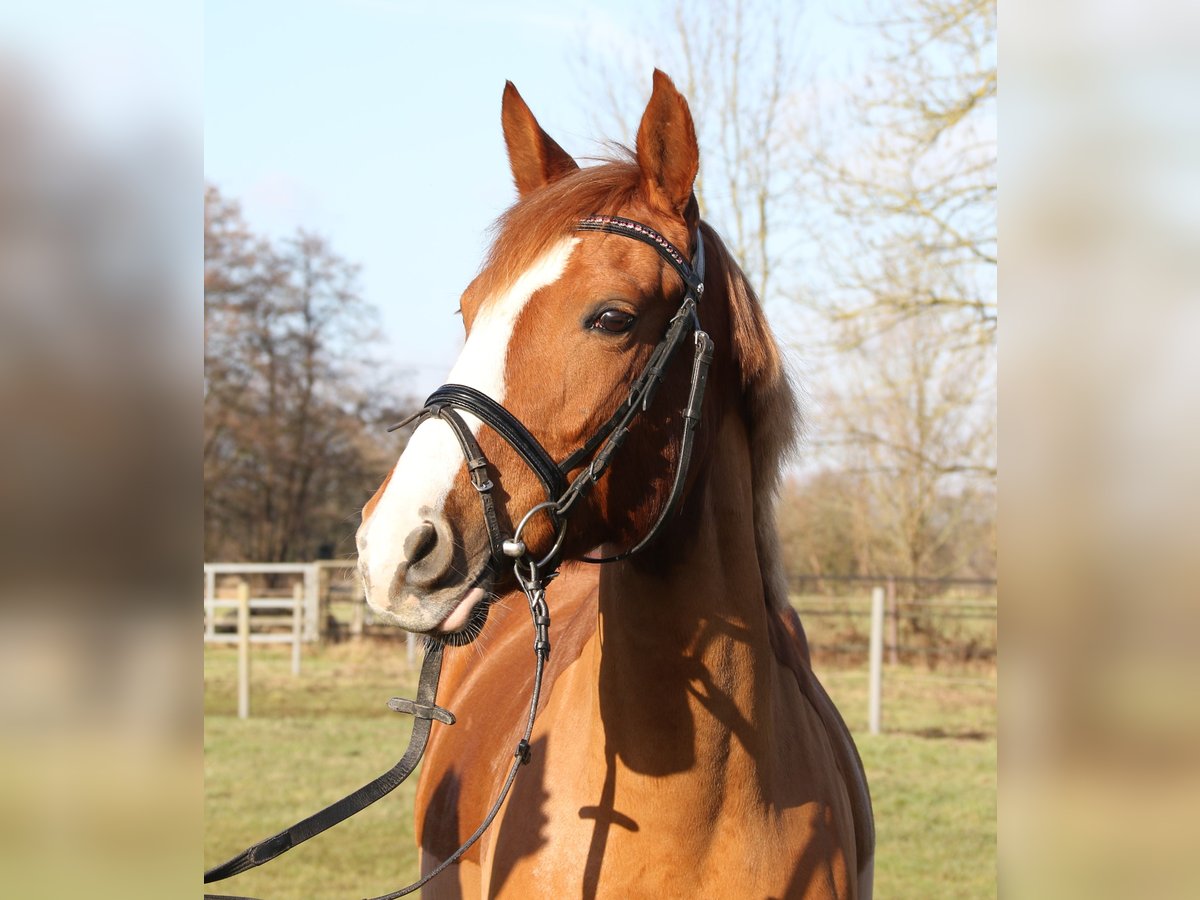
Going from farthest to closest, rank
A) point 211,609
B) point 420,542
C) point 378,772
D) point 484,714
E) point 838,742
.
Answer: point 211,609 → point 378,772 → point 484,714 → point 838,742 → point 420,542

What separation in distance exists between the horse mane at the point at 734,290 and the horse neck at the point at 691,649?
146 millimetres

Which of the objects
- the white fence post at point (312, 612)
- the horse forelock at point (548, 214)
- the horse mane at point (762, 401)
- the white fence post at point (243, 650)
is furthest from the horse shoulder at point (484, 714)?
the white fence post at point (312, 612)

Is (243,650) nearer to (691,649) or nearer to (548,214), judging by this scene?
(691,649)

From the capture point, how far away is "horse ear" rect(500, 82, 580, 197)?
2.55 m

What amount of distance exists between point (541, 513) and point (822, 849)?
1038mm

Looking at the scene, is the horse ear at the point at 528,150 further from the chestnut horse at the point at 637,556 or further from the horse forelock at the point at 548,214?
the horse forelock at the point at 548,214

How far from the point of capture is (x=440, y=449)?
1899 mm

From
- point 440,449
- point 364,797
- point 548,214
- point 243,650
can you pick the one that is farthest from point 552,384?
point 243,650

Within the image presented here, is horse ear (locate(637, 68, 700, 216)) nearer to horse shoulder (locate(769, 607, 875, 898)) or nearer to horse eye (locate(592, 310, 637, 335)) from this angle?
horse eye (locate(592, 310, 637, 335))

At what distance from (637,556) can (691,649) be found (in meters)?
0.23

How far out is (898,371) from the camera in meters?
16.1
